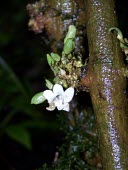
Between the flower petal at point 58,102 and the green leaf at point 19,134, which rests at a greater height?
the green leaf at point 19,134

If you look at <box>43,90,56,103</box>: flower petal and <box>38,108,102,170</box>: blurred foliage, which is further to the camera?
<box>38,108,102,170</box>: blurred foliage

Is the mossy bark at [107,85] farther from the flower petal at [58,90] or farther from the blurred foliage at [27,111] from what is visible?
the blurred foliage at [27,111]

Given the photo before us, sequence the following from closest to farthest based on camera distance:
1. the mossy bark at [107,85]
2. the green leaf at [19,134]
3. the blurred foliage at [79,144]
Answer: the mossy bark at [107,85], the blurred foliage at [79,144], the green leaf at [19,134]

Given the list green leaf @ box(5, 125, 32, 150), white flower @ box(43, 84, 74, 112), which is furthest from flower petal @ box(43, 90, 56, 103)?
green leaf @ box(5, 125, 32, 150)

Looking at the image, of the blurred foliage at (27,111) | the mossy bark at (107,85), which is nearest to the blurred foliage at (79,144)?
the blurred foliage at (27,111)

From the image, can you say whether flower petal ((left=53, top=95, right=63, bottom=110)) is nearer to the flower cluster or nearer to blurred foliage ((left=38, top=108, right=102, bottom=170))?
the flower cluster

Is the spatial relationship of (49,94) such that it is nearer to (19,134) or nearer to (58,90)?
(58,90)
